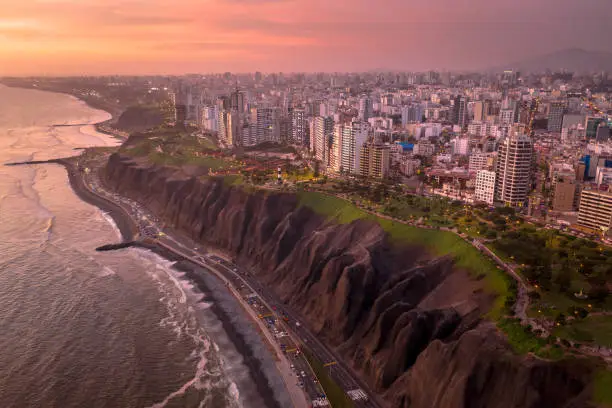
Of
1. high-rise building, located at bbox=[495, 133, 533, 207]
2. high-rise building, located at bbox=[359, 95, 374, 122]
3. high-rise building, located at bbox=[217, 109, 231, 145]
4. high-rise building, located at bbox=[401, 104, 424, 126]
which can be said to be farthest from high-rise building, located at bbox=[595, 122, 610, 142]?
high-rise building, located at bbox=[217, 109, 231, 145]

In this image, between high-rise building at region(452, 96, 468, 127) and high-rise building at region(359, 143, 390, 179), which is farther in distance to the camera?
high-rise building at region(452, 96, 468, 127)

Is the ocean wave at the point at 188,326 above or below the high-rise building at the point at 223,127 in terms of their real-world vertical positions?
below

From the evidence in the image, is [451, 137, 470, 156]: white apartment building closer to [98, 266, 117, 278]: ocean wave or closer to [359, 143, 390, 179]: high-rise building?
[359, 143, 390, 179]: high-rise building

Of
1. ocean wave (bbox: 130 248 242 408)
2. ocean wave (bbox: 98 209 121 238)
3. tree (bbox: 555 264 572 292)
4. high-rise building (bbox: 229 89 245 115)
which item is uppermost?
high-rise building (bbox: 229 89 245 115)

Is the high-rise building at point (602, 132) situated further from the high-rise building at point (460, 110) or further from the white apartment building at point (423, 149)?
the high-rise building at point (460, 110)

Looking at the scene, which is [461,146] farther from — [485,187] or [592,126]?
[485,187]

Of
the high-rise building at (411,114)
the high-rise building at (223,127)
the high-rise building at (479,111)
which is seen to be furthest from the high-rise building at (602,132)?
the high-rise building at (223,127)
